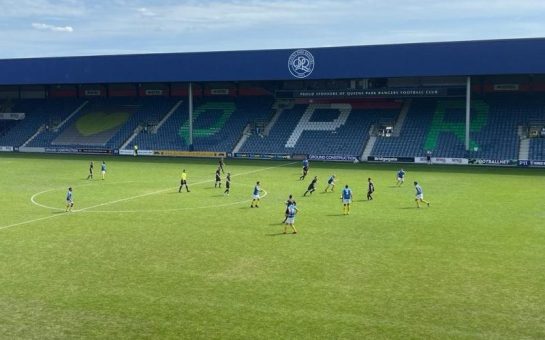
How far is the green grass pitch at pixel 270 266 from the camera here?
1439 centimetres

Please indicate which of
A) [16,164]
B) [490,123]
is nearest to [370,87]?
[490,123]

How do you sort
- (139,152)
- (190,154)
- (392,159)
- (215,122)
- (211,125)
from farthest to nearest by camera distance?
1. (215,122)
2. (211,125)
3. (139,152)
4. (190,154)
5. (392,159)

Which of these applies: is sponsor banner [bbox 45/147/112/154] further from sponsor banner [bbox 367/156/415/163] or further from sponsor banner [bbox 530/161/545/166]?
sponsor banner [bbox 530/161/545/166]

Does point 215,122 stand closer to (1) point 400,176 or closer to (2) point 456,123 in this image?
(2) point 456,123

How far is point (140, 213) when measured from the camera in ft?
99.0

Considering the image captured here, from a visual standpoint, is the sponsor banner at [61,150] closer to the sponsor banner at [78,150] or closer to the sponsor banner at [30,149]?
the sponsor banner at [78,150]

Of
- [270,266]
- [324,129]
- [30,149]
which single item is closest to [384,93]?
[324,129]

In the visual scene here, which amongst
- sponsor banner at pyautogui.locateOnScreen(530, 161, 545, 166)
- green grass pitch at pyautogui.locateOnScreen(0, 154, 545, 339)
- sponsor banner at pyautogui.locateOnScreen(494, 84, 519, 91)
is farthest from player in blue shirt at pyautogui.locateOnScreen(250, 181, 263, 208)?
sponsor banner at pyautogui.locateOnScreen(494, 84, 519, 91)

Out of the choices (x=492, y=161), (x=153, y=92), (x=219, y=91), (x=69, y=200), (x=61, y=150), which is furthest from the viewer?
(x=153, y=92)

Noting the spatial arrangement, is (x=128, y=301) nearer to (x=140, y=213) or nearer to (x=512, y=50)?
(x=140, y=213)

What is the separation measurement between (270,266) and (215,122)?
52444 mm

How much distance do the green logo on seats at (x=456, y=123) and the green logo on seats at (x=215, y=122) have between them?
2532cm

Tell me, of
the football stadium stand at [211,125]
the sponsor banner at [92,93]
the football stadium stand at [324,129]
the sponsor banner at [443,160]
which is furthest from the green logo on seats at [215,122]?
Result: the sponsor banner at [443,160]

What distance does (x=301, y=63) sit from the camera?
6147 cm
